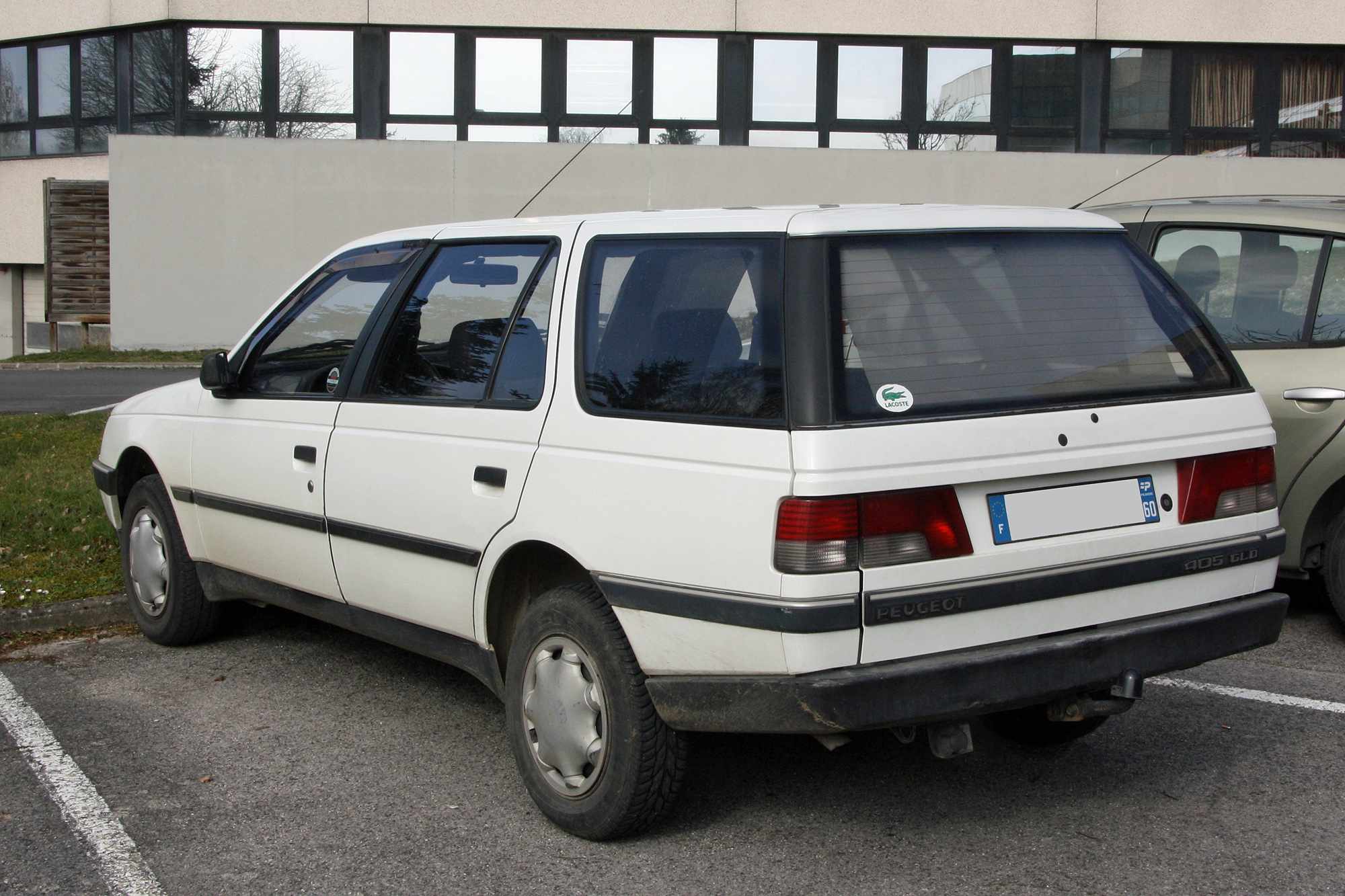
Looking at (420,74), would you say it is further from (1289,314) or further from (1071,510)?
(1071,510)

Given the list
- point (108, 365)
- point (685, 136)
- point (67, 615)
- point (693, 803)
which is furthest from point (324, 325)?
point (108, 365)

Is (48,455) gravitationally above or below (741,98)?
below

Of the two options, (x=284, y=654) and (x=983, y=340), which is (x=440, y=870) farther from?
(x=284, y=654)

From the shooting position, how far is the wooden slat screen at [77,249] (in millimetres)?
21250

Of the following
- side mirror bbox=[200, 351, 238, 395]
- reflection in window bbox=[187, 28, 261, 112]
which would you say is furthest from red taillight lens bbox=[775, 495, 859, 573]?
reflection in window bbox=[187, 28, 261, 112]

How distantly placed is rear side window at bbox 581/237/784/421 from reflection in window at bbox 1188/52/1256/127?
18.1 meters

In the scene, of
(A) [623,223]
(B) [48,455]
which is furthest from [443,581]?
(B) [48,455]

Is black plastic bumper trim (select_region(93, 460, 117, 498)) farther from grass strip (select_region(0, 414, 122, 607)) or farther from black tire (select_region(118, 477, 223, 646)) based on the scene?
grass strip (select_region(0, 414, 122, 607))

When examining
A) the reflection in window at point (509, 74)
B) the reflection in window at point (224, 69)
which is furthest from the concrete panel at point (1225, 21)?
the reflection in window at point (224, 69)

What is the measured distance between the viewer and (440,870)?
11.3 feet

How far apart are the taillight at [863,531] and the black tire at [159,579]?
3.29m

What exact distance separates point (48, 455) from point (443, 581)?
6568mm

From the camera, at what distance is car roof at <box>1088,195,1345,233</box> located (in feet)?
19.0

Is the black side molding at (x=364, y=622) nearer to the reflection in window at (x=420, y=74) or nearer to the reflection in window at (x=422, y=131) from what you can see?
the reflection in window at (x=422, y=131)
